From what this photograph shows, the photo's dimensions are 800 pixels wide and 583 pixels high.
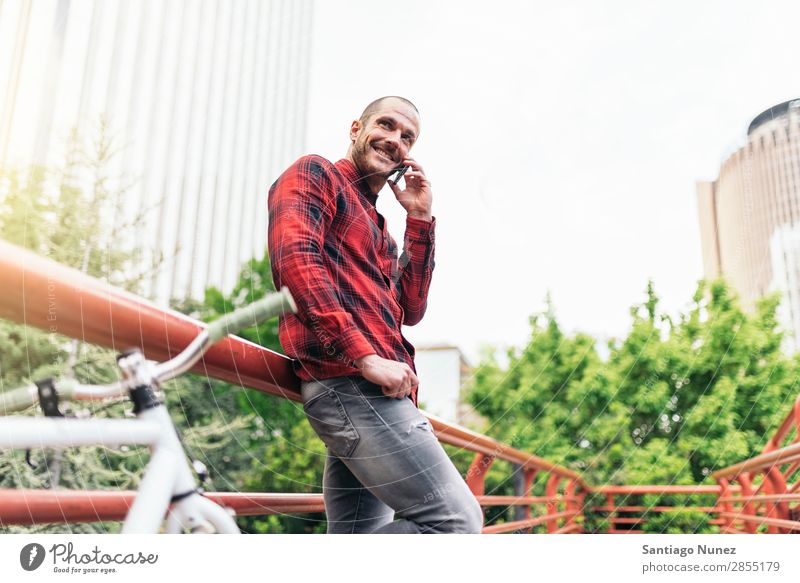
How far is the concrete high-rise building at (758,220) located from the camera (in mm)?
828

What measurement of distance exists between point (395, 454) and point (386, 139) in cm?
29

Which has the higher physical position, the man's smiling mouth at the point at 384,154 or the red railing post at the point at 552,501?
the man's smiling mouth at the point at 384,154

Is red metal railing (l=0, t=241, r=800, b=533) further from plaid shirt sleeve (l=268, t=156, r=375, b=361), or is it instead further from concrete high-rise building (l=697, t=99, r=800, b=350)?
concrete high-rise building (l=697, t=99, r=800, b=350)

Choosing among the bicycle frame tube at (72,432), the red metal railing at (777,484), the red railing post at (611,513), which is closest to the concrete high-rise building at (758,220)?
the red metal railing at (777,484)

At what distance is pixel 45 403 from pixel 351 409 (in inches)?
8.6

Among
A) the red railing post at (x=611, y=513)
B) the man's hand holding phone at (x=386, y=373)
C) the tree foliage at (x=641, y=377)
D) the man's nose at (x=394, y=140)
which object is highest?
the man's nose at (x=394, y=140)

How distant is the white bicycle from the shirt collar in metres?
0.17

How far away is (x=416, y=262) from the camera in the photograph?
65 cm

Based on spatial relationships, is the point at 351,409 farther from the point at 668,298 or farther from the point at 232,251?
the point at 668,298

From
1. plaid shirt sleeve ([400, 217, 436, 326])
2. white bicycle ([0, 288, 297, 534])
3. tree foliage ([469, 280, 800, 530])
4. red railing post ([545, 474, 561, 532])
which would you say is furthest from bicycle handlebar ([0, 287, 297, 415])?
red railing post ([545, 474, 561, 532])

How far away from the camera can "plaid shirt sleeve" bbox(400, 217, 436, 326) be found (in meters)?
0.65

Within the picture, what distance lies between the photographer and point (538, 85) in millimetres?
805

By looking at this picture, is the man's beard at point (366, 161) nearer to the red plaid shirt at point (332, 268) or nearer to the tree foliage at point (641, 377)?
the red plaid shirt at point (332, 268)

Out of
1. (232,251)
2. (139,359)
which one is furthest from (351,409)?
(232,251)
